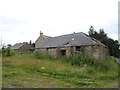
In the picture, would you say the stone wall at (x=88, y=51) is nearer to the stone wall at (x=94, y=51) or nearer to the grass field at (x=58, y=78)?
the stone wall at (x=94, y=51)

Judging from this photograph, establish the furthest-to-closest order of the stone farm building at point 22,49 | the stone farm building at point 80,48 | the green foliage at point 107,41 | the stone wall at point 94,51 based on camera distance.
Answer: the stone farm building at point 22,49
the green foliage at point 107,41
the stone farm building at point 80,48
the stone wall at point 94,51

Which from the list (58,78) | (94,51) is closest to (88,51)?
(94,51)

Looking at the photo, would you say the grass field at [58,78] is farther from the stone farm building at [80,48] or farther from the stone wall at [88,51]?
the stone farm building at [80,48]

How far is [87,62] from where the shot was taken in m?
14.3

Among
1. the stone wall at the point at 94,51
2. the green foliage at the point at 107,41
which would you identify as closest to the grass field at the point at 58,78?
the stone wall at the point at 94,51

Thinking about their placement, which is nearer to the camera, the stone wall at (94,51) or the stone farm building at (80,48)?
the stone wall at (94,51)

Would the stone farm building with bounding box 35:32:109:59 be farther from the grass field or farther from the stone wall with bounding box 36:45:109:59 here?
the grass field

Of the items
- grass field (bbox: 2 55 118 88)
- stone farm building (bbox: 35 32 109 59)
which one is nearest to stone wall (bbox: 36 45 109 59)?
stone farm building (bbox: 35 32 109 59)

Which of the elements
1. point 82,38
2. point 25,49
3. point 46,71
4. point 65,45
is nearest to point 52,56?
point 65,45

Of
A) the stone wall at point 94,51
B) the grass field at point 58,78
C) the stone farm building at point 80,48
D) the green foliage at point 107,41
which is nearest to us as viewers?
the grass field at point 58,78

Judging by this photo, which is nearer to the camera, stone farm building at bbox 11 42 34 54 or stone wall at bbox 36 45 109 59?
stone wall at bbox 36 45 109 59

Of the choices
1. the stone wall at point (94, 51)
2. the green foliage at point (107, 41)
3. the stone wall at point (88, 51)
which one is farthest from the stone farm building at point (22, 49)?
the stone wall at point (94, 51)

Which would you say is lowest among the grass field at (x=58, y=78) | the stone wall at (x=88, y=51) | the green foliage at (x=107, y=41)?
the grass field at (x=58, y=78)

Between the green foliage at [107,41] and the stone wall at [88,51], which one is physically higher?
the green foliage at [107,41]
